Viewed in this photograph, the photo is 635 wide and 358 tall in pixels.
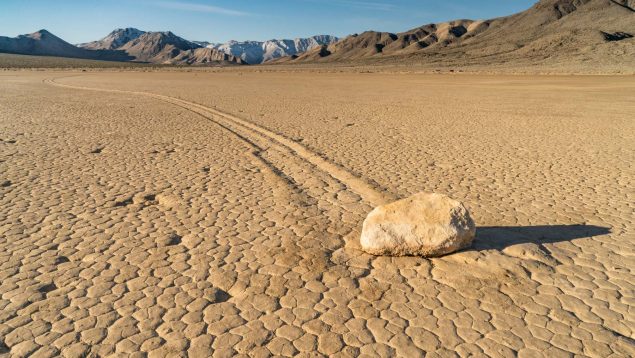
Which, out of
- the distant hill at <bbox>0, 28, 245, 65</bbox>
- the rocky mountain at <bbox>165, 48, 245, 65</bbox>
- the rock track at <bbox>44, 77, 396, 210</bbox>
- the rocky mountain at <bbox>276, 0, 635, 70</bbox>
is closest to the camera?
the rock track at <bbox>44, 77, 396, 210</bbox>

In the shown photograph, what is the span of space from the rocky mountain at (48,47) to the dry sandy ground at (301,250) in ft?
536

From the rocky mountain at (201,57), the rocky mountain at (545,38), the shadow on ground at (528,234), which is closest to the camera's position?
the shadow on ground at (528,234)

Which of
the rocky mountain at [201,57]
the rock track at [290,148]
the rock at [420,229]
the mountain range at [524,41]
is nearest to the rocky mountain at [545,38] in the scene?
the mountain range at [524,41]

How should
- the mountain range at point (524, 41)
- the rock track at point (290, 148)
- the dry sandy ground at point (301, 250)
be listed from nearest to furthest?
the dry sandy ground at point (301, 250) < the rock track at point (290, 148) < the mountain range at point (524, 41)

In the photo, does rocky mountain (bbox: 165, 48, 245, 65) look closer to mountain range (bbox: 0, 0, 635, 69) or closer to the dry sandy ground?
mountain range (bbox: 0, 0, 635, 69)

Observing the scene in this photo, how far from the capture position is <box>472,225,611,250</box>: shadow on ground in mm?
4777

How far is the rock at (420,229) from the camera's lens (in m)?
4.37

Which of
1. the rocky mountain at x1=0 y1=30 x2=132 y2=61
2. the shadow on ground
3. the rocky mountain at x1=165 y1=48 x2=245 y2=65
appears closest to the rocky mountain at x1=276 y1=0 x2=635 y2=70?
the shadow on ground

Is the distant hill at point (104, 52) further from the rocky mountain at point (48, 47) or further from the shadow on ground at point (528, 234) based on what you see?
the shadow on ground at point (528, 234)

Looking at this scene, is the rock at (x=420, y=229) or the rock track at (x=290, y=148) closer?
the rock at (x=420, y=229)

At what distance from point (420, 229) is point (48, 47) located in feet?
623

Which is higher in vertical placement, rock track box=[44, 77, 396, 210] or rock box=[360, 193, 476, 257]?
rock box=[360, 193, 476, 257]

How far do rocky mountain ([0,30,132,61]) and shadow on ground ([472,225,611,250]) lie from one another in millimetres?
167567

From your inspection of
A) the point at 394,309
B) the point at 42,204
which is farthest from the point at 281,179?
the point at 394,309
